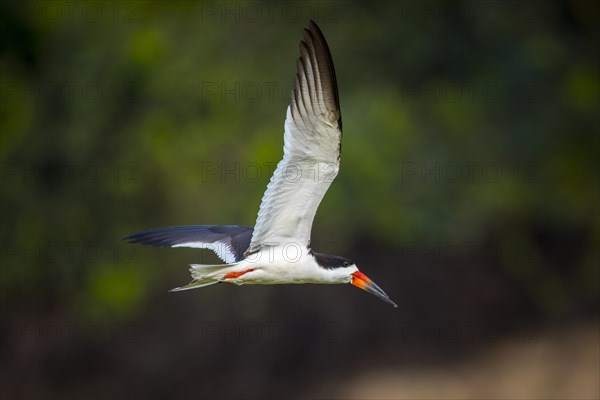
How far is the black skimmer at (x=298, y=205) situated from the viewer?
15.4 ft

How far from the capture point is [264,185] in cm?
1092

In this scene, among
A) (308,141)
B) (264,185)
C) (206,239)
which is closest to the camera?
(308,141)

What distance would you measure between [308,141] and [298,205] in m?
0.41

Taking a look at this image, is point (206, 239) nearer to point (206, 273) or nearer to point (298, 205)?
point (206, 273)

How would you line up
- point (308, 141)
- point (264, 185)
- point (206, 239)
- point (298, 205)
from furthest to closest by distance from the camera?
point (264, 185), point (206, 239), point (298, 205), point (308, 141)

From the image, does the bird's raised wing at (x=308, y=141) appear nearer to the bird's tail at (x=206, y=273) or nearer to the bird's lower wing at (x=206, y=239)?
the bird's tail at (x=206, y=273)

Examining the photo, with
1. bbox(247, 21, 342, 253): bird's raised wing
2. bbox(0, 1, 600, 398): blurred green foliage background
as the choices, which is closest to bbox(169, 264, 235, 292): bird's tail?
bbox(247, 21, 342, 253): bird's raised wing

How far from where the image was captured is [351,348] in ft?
37.1

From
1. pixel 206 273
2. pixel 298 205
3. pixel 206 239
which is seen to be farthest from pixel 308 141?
pixel 206 239

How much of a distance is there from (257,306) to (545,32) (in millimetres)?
5232

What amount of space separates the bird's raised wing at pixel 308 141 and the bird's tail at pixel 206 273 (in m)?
0.34

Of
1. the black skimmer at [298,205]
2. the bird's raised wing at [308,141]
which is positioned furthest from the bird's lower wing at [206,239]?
the bird's raised wing at [308,141]

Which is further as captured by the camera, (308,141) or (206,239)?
(206,239)

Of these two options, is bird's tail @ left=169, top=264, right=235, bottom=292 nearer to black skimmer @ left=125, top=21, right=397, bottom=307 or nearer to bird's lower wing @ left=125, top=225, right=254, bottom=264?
black skimmer @ left=125, top=21, right=397, bottom=307
